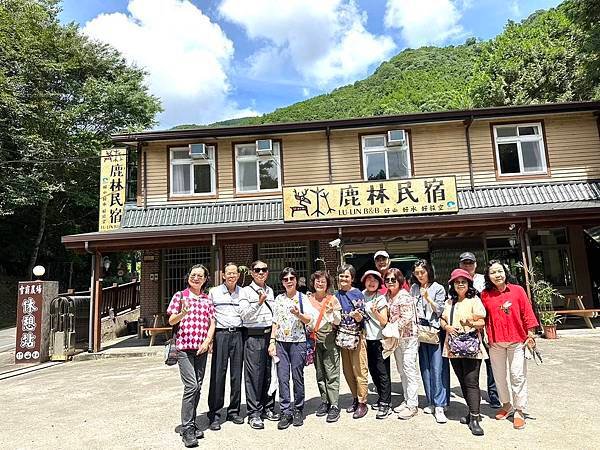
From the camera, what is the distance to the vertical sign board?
353 inches

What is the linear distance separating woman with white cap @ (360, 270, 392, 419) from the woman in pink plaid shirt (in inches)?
61.4

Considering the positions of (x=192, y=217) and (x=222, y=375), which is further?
(x=192, y=217)

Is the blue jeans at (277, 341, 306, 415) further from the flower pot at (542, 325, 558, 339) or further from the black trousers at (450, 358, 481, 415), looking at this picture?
the flower pot at (542, 325, 558, 339)

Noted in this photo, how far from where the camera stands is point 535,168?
11453 mm

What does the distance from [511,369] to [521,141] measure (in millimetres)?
9300

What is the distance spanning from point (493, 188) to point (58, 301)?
422 inches

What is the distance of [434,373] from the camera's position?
4.23m

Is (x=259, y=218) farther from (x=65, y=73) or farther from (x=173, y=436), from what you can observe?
(x=65, y=73)

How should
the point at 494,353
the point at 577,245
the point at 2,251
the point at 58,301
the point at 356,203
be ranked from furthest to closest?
the point at 2,251
the point at 577,245
the point at 356,203
the point at 58,301
the point at 494,353

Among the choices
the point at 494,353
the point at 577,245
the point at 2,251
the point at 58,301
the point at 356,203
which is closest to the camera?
the point at 494,353

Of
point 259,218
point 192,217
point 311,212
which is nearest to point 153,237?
point 192,217

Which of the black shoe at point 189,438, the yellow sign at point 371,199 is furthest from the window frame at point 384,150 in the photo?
the black shoe at point 189,438

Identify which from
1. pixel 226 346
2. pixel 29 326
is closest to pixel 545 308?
pixel 226 346

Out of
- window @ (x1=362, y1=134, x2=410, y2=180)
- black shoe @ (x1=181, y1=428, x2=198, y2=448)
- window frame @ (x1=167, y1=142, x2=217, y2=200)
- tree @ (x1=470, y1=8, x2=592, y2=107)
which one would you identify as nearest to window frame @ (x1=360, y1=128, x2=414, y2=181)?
window @ (x1=362, y1=134, x2=410, y2=180)
